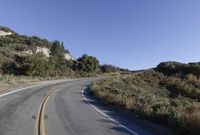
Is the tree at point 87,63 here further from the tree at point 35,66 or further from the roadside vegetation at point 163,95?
the tree at point 35,66

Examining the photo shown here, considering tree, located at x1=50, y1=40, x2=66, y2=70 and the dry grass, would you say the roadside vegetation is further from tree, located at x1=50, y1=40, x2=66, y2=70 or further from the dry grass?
tree, located at x1=50, y1=40, x2=66, y2=70

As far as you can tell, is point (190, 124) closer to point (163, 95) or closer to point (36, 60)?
point (163, 95)

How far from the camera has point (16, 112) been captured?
15.5 metres

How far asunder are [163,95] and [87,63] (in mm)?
44205

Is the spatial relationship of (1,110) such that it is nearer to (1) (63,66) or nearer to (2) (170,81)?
(2) (170,81)

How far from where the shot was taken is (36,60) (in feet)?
190

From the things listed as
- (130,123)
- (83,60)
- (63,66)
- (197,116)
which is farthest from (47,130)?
(83,60)


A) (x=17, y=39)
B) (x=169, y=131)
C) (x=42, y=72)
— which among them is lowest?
(x=169, y=131)

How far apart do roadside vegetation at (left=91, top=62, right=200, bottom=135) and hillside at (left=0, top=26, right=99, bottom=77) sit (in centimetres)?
Result: 1378

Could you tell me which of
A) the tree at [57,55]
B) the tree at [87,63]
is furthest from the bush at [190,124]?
the tree at [87,63]

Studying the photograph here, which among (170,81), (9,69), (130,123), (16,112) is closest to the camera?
(130,123)

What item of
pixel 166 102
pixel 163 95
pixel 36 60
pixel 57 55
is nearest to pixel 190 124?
pixel 166 102

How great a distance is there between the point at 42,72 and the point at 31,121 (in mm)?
46624

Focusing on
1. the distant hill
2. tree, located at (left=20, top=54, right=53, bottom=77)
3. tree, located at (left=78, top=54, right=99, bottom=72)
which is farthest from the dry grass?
tree, located at (left=78, top=54, right=99, bottom=72)
